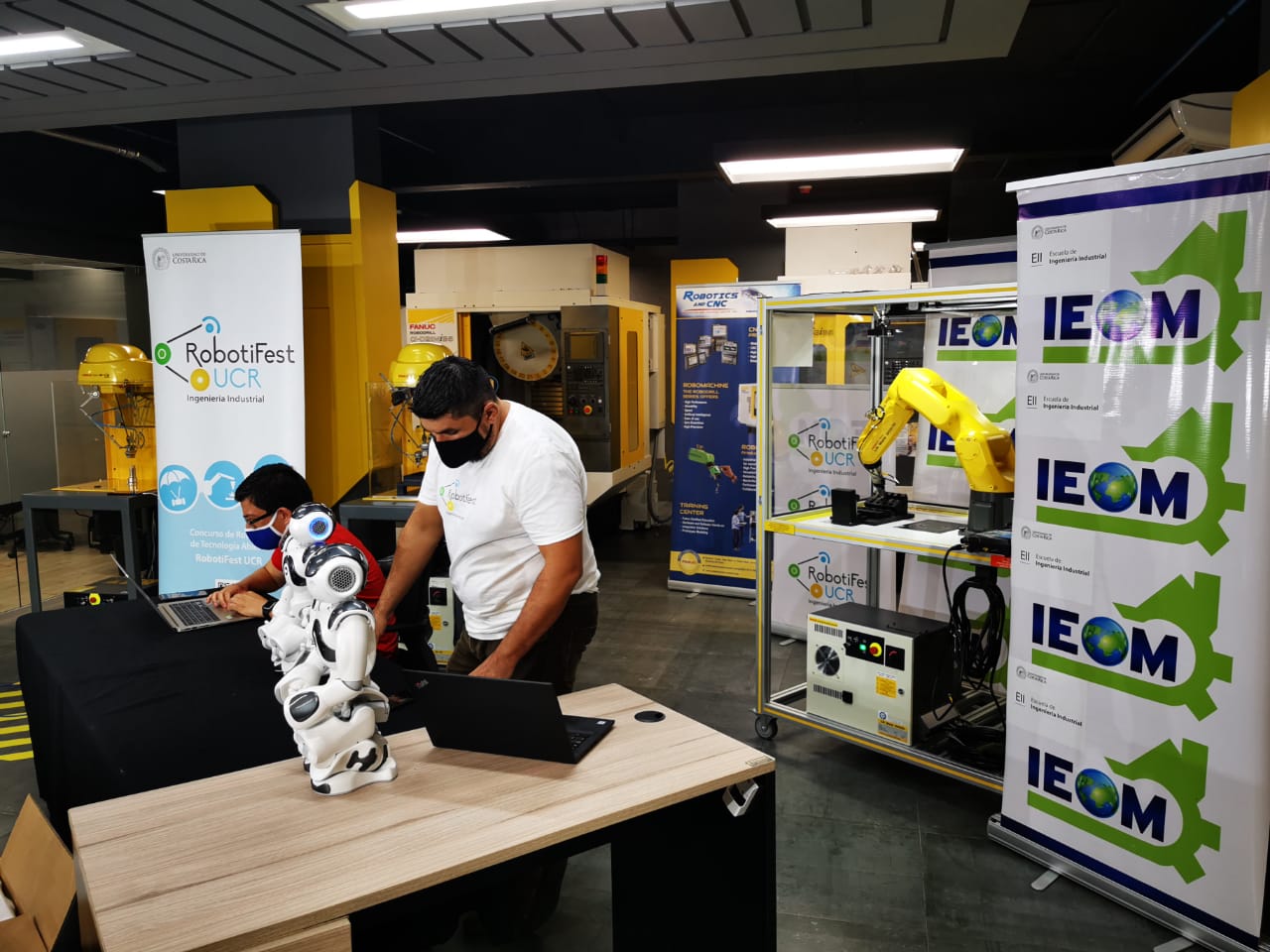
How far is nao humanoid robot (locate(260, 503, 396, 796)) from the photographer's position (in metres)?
1.69

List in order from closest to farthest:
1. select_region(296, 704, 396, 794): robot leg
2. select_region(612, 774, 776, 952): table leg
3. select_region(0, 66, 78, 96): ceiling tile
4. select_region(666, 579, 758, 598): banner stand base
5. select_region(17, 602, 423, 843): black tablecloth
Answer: select_region(296, 704, 396, 794): robot leg < select_region(612, 774, 776, 952): table leg < select_region(17, 602, 423, 843): black tablecloth < select_region(0, 66, 78, 96): ceiling tile < select_region(666, 579, 758, 598): banner stand base

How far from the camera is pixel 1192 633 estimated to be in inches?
96.5

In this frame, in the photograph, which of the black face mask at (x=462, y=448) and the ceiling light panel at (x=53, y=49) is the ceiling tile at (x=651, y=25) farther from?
the ceiling light panel at (x=53, y=49)

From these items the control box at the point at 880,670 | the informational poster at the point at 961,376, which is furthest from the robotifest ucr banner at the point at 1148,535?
the informational poster at the point at 961,376

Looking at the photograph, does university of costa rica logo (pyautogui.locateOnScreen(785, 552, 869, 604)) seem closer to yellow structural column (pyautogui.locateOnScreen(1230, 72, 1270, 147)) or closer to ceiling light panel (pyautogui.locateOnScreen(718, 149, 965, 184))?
ceiling light panel (pyautogui.locateOnScreen(718, 149, 965, 184))

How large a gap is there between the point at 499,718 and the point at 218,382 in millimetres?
3597

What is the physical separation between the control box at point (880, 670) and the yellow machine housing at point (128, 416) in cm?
381

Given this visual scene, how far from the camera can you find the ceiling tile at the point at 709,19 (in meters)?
2.73

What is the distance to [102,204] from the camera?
809 centimetres

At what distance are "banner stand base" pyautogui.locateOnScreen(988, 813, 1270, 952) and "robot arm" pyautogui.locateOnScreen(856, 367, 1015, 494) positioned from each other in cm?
116

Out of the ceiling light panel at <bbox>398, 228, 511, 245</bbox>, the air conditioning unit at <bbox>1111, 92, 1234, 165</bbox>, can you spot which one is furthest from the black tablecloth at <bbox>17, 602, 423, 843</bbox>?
the ceiling light panel at <bbox>398, 228, 511, 245</bbox>

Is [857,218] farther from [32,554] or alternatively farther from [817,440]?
[32,554]

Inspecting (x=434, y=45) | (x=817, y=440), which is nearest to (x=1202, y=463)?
(x=434, y=45)

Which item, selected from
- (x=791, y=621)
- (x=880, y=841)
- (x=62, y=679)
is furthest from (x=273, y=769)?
(x=791, y=621)
